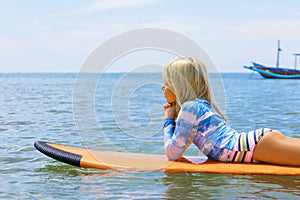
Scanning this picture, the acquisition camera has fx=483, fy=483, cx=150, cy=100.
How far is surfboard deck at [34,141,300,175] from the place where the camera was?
438 cm

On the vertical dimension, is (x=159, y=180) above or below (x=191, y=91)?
below

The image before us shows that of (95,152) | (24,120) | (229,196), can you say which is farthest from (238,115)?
(229,196)

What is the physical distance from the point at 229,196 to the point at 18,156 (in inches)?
114

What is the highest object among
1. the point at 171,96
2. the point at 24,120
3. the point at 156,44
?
the point at 156,44

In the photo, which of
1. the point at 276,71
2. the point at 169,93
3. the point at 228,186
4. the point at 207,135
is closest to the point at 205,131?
the point at 207,135

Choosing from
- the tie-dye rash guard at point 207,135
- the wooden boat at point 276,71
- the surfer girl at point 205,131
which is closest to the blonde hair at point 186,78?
the surfer girl at point 205,131

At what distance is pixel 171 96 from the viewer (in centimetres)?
463

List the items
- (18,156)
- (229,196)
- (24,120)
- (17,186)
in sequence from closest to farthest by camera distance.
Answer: (229,196), (17,186), (18,156), (24,120)

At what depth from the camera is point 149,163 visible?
4.79 m

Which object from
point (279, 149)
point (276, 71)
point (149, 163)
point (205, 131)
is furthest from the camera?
point (276, 71)

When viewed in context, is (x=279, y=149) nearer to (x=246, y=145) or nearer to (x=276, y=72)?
(x=246, y=145)

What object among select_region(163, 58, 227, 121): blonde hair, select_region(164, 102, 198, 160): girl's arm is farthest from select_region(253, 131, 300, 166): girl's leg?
select_region(163, 58, 227, 121): blonde hair

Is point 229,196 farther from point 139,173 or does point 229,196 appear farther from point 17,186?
point 17,186

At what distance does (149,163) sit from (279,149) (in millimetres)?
1259
